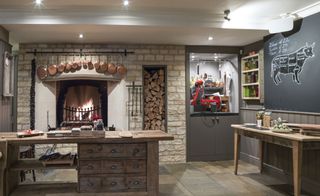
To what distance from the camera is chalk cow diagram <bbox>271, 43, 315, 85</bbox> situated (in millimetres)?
4348

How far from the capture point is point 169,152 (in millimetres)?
6137

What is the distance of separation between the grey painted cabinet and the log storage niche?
656mm

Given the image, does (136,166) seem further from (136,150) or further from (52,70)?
(52,70)

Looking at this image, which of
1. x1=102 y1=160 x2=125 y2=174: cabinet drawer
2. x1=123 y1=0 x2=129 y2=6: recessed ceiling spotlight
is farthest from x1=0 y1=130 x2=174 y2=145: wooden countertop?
x1=123 y1=0 x2=129 y2=6: recessed ceiling spotlight

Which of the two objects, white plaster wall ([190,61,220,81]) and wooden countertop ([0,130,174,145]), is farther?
white plaster wall ([190,61,220,81])

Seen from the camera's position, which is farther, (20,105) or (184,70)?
(184,70)

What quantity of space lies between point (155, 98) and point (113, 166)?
2.82m

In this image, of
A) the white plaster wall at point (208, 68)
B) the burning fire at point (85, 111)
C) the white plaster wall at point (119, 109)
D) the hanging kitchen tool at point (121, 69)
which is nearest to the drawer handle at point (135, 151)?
the white plaster wall at point (119, 109)

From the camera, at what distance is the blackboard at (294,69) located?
417 centimetres

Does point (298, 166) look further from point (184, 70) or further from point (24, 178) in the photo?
point (24, 178)

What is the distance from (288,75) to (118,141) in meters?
2.86

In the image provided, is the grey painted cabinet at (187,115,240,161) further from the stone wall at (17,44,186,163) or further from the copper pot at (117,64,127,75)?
the copper pot at (117,64,127,75)

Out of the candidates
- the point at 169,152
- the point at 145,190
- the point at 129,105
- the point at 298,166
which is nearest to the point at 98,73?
the point at 129,105

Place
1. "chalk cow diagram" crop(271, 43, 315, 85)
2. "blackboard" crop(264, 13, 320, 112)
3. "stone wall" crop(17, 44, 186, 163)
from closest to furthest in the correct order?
"blackboard" crop(264, 13, 320, 112) → "chalk cow diagram" crop(271, 43, 315, 85) → "stone wall" crop(17, 44, 186, 163)
